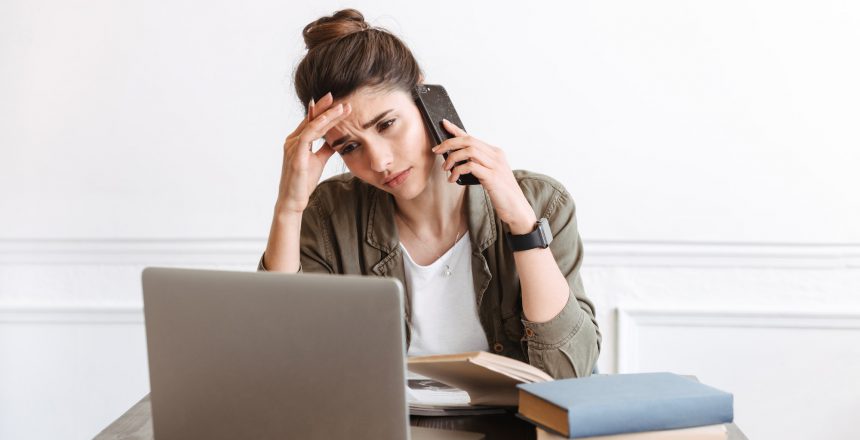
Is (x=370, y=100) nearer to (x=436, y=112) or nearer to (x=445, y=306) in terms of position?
(x=436, y=112)

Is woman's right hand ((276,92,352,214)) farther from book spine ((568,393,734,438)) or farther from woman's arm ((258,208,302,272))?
book spine ((568,393,734,438))

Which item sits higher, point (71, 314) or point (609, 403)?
point (609, 403)

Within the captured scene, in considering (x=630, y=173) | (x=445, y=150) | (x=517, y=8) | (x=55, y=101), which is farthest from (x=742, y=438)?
(x=55, y=101)

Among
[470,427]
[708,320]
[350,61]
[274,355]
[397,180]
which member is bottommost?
[708,320]

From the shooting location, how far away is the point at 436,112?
1.71 meters

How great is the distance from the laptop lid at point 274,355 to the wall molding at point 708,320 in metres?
1.73

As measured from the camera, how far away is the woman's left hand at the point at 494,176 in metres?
1.61

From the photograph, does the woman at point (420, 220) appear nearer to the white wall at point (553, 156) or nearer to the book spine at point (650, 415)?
the book spine at point (650, 415)

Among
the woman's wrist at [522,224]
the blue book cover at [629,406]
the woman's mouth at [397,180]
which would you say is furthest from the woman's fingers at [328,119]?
the blue book cover at [629,406]

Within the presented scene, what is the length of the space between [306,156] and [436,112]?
264mm

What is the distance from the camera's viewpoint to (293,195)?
67.4 inches

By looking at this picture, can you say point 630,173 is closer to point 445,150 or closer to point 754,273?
point 754,273

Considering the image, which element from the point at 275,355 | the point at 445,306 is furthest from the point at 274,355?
Answer: the point at 445,306

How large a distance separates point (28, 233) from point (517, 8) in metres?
1.58
